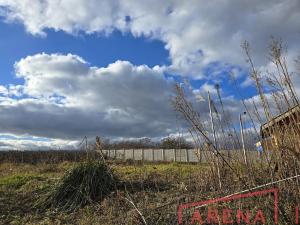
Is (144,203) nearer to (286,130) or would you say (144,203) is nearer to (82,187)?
(82,187)

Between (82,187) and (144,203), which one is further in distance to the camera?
(82,187)

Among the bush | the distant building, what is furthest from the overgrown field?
the distant building

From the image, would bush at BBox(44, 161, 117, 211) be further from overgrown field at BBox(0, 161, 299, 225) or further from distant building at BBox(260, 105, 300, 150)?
distant building at BBox(260, 105, 300, 150)

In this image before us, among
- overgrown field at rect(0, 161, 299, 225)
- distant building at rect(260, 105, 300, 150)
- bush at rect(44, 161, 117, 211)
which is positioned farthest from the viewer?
bush at rect(44, 161, 117, 211)

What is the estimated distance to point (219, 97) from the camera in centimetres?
421

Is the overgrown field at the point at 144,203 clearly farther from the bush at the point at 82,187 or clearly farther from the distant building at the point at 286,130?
the distant building at the point at 286,130

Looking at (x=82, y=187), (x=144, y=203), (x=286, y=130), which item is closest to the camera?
(x=286, y=130)

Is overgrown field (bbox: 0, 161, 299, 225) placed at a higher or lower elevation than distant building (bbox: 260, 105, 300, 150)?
lower

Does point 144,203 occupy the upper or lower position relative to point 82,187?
lower

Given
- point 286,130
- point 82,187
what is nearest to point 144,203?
point 82,187

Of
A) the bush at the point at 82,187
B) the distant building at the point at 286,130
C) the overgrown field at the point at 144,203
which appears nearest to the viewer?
the distant building at the point at 286,130

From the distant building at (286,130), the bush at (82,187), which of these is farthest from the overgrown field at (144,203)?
the distant building at (286,130)

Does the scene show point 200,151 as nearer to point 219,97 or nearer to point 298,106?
point 219,97

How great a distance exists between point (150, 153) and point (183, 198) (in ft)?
115
